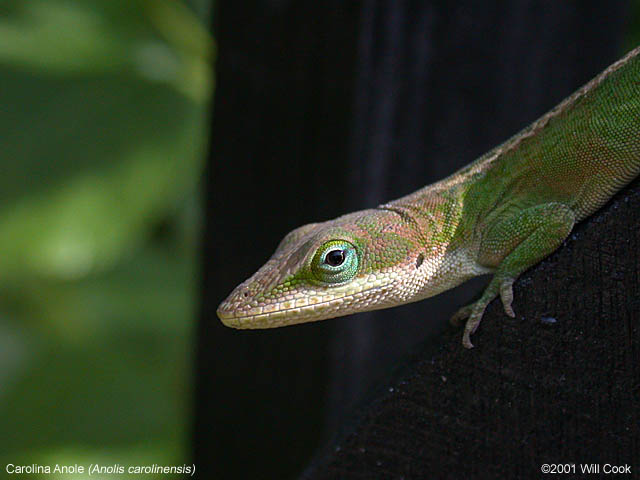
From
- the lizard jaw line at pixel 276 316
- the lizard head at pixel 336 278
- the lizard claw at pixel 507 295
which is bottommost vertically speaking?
the lizard jaw line at pixel 276 316

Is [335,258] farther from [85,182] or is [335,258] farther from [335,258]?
[85,182]

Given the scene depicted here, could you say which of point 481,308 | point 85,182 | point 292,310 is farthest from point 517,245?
point 85,182

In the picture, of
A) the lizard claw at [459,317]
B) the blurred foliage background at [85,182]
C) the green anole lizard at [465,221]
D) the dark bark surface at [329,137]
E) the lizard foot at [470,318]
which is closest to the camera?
the lizard foot at [470,318]

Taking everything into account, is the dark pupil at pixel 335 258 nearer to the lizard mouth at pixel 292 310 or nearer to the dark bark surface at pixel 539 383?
the lizard mouth at pixel 292 310

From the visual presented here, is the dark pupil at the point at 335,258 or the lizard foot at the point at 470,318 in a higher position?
the lizard foot at the point at 470,318

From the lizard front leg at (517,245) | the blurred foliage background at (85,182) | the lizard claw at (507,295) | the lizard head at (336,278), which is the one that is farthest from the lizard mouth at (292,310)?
the blurred foliage background at (85,182)

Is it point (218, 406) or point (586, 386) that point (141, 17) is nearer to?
point (218, 406)

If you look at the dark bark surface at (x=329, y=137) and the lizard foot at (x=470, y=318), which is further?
the dark bark surface at (x=329, y=137)

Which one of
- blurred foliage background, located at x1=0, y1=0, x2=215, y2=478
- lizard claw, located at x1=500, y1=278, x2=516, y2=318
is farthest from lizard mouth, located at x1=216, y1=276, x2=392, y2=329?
blurred foliage background, located at x1=0, y1=0, x2=215, y2=478
